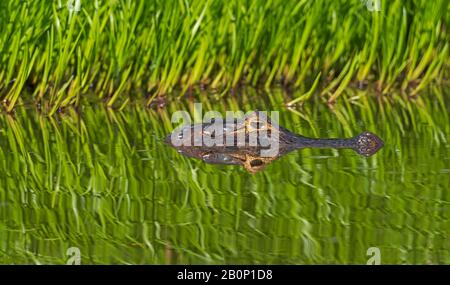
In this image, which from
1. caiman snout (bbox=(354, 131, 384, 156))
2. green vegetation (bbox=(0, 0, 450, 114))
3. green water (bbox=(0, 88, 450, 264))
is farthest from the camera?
green vegetation (bbox=(0, 0, 450, 114))

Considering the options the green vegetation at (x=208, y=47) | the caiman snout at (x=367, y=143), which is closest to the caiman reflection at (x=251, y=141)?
the caiman snout at (x=367, y=143)

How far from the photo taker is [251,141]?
6000 millimetres

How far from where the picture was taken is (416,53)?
7.70 meters

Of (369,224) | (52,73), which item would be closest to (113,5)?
(52,73)

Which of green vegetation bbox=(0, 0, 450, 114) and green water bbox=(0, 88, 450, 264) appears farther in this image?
green vegetation bbox=(0, 0, 450, 114)

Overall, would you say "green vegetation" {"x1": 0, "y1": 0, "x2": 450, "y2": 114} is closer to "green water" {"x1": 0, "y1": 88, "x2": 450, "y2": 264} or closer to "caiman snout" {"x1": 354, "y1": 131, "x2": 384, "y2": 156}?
"green water" {"x1": 0, "y1": 88, "x2": 450, "y2": 264}

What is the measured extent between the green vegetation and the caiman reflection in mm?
Answer: 1324

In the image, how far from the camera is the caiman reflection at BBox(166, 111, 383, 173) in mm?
5953

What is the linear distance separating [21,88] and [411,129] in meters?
2.30

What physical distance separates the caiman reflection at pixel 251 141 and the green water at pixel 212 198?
83mm

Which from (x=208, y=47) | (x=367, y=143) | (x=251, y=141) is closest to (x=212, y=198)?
(x=251, y=141)

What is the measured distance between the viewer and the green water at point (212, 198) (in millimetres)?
4391

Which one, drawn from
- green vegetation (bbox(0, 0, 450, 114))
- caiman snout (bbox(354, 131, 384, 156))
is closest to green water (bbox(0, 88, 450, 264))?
caiman snout (bbox(354, 131, 384, 156))

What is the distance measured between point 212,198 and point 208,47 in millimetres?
2540
